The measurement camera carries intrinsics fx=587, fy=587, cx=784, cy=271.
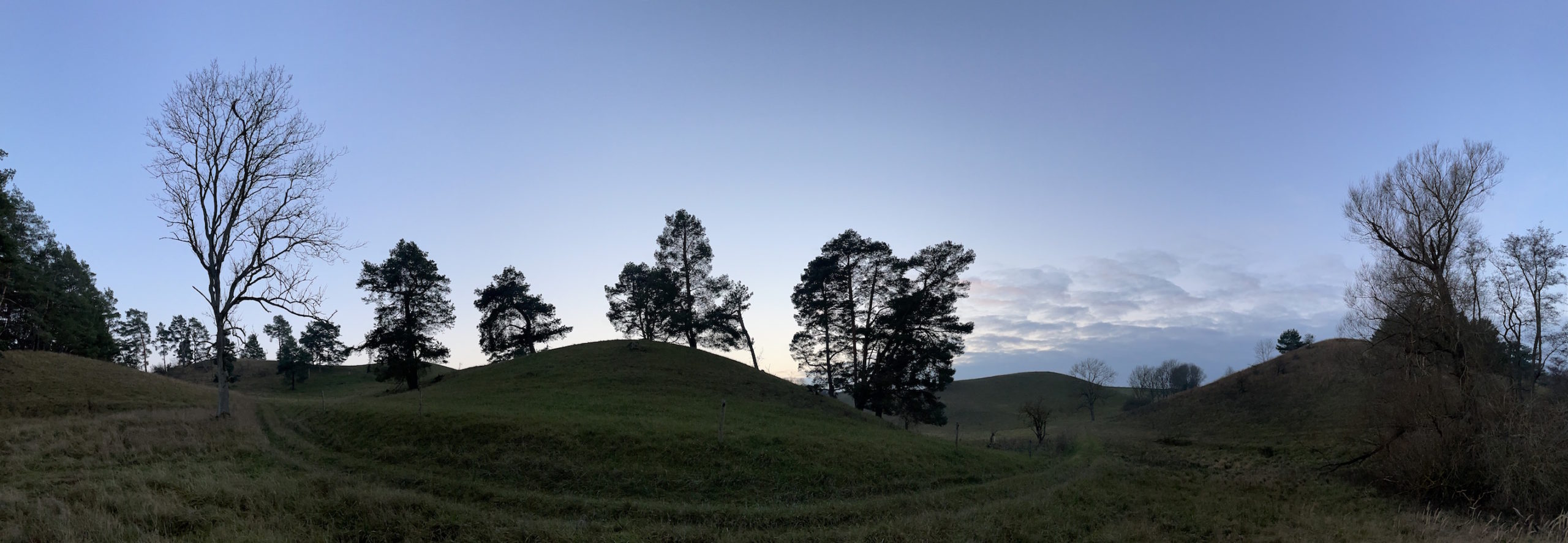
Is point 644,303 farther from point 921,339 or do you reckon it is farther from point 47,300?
point 47,300

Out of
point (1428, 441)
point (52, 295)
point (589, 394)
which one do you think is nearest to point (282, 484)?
point (589, 394)

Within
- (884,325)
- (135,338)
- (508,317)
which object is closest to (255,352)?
(135,338)

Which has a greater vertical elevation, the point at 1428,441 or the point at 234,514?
Result: the point at 234,514

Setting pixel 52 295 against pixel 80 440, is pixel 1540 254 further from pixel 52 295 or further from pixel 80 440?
pixel 52 295

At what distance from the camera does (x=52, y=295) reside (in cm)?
4759

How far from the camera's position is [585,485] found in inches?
626

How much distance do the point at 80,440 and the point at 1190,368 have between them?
141511mm

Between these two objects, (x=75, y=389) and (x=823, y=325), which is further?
(x=823, y=325)

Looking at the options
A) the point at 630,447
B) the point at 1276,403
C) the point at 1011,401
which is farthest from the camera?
the point at 1011,401

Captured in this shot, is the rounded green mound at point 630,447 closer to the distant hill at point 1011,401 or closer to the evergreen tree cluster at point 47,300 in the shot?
the evergreen tree cluster at point 47,300

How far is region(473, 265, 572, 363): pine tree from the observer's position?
58000mm

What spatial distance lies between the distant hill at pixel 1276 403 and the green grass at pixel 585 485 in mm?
27463

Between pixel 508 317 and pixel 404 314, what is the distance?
497 inches

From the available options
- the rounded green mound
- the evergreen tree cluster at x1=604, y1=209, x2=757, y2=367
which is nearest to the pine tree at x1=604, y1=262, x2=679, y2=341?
the evergreen tree cluster at x1=604, y1=209, x2=757, y2=367
